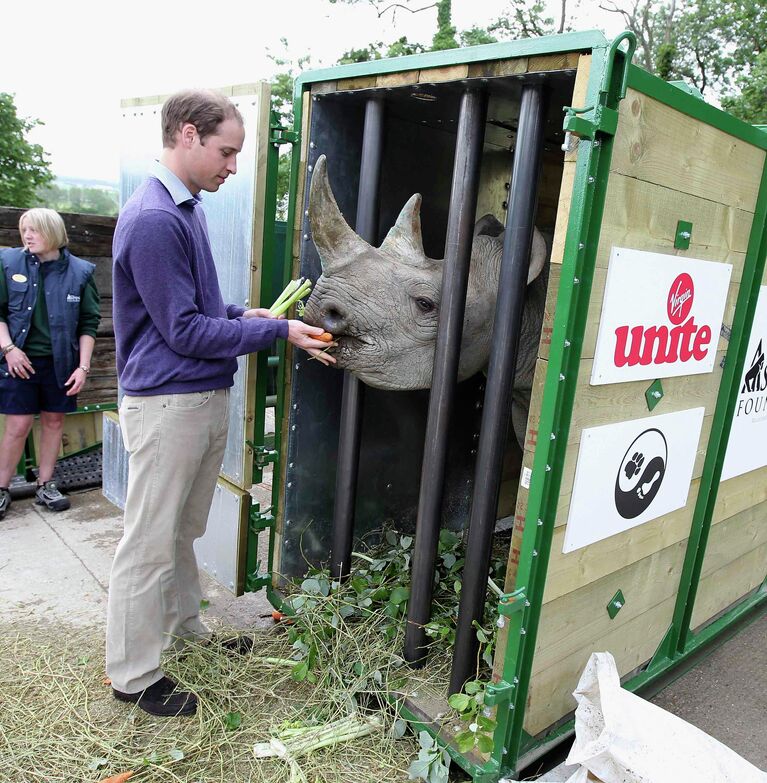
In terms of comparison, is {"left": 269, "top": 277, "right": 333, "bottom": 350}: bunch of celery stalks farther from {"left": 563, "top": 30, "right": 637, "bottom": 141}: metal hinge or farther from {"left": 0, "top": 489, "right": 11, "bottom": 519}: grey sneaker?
{"left": 0, "top": 489, "right": 11, "bottom": 519}: grey sneaker

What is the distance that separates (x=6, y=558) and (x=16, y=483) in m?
1.13

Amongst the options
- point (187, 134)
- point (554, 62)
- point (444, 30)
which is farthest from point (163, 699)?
point (444, 30)

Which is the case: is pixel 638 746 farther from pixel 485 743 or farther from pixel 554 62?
pixel 554 62

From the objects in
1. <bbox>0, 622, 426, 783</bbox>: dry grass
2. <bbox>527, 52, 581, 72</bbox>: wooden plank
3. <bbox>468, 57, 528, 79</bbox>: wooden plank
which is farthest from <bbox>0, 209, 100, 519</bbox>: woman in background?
<bbox>527, 52, 581, 72</bbox>: wooden plank

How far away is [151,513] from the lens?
2.53 metres

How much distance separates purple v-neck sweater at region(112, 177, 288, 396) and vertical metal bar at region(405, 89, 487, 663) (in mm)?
601

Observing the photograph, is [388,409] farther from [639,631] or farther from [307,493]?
[639,631]

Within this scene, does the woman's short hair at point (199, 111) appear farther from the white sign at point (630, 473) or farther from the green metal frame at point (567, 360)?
the white sign at point (630, 473)

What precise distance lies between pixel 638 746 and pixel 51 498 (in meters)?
4.10

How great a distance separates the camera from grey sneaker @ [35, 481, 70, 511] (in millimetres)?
4738

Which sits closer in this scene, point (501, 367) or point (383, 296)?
point (501, 367)

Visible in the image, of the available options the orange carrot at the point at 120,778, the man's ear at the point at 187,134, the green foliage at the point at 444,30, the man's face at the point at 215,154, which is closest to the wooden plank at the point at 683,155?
the man's face at the point at 215,154

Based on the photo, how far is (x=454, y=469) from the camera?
417 cm

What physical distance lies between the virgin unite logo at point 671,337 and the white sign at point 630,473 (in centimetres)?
22
